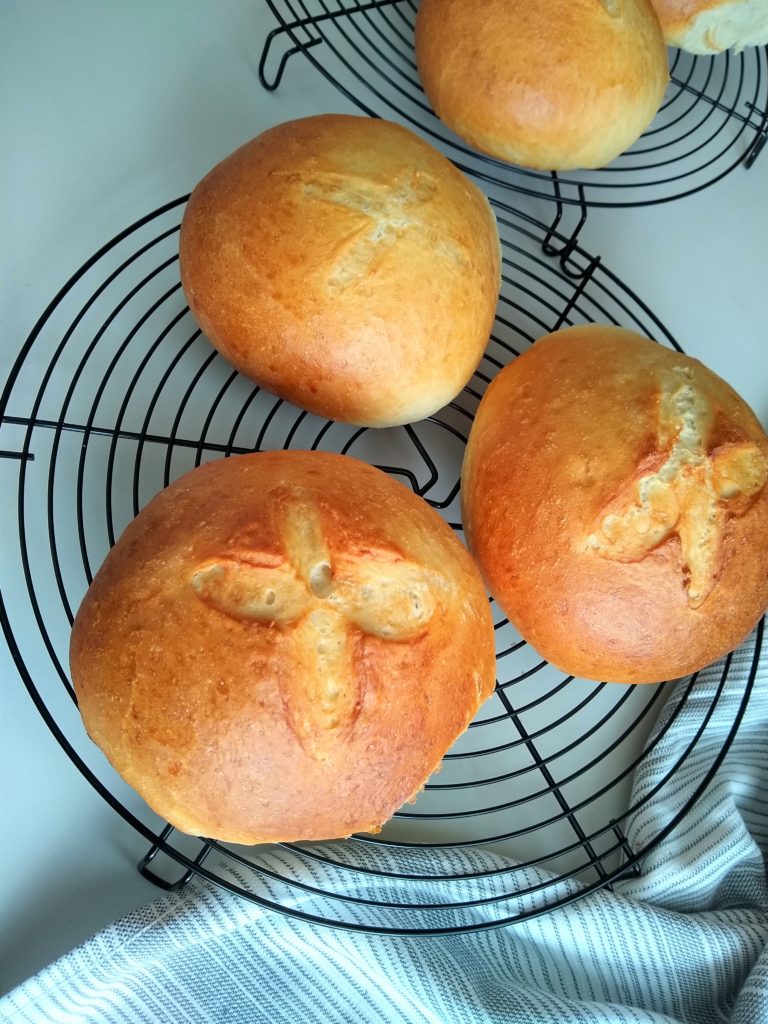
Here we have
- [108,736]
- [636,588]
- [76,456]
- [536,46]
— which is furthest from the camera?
[536,46]

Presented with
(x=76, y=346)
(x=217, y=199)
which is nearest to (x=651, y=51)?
(x=217, y=199)

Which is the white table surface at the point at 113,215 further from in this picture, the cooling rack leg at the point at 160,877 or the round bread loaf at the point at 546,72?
the round bread loaf at the point at 546,72

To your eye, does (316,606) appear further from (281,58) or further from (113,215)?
(281,58)

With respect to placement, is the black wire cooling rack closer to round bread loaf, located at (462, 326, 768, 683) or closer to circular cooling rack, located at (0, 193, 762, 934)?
circular cooling rack, located at (0, 193, 762, 934)

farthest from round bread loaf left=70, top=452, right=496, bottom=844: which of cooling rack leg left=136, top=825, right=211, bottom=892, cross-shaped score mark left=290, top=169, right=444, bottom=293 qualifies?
cross-shaped score mark left=290, top=169, right=444, bottom=293

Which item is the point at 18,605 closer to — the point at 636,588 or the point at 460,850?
the point at 460,850

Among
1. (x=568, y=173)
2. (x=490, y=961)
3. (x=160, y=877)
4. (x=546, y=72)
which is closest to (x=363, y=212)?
(x=546, y=72)

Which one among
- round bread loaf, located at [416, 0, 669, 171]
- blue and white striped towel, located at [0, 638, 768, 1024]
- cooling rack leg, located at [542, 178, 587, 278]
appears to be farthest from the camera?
cooling rack leg, located at [542, 178, 587, 278]
